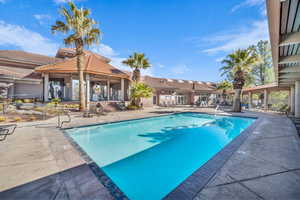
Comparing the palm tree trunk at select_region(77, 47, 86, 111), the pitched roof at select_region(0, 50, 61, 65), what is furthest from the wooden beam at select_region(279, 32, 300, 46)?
the pitched roof at select_region(0, 50, 61, 65)

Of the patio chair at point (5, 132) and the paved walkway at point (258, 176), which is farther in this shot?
the patio chair at point (5, 132)

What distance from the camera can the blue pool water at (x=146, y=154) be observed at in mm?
3476

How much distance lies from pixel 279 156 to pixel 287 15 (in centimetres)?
364

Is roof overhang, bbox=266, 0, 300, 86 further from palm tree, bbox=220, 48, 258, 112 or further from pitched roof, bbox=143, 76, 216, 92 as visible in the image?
pitched roof, bbox=143, 76, 216, 92

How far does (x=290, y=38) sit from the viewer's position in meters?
3.75

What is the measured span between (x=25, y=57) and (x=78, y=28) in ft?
44.8

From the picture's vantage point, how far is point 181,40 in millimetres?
21141

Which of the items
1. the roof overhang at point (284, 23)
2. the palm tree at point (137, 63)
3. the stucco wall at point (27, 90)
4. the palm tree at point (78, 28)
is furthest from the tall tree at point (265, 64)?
the stucco wall at point (27, 90)

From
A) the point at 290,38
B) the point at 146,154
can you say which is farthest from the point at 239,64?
the point at 146,154

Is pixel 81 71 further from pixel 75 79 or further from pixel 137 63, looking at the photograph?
pixel 137 63

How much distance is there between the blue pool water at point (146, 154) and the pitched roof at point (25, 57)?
56.9ft

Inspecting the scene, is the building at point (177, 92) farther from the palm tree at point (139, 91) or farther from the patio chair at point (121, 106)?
the patio chair at point (121, 106)

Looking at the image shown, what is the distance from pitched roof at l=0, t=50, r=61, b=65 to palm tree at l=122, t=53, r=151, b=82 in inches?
478

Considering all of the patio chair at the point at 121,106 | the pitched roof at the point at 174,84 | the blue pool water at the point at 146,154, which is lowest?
the blue pool water at the point at 146,154
